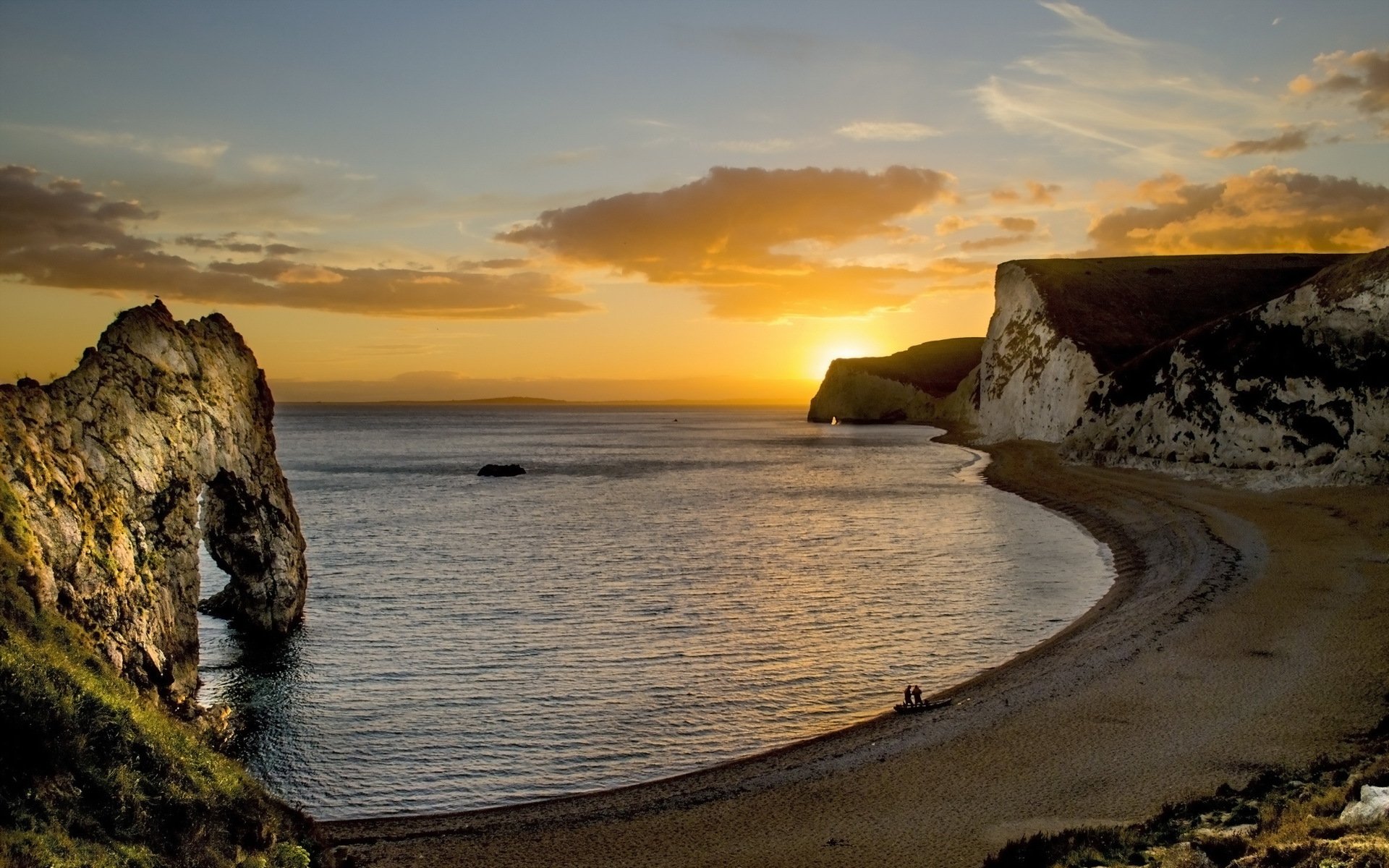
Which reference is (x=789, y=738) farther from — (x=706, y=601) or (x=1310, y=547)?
(x=1310, y=547)

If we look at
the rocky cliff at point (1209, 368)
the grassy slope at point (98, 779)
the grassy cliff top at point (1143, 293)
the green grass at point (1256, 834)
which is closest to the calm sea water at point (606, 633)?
the grassy slope at point (98, 779)

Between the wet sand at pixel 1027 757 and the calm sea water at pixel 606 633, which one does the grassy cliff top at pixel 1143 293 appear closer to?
the calm sea water at pixel 606 633

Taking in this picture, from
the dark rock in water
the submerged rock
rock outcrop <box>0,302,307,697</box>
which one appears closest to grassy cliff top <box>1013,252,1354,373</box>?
the dark rock in water

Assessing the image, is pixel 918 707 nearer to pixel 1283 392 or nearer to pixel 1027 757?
pixel 1027 757

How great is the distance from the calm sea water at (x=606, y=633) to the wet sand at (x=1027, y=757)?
137 cm

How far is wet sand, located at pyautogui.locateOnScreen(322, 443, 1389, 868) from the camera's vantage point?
13609mm

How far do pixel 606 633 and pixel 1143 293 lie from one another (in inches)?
3597

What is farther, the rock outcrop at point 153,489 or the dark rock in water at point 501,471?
the dark rock in water at point 501,471

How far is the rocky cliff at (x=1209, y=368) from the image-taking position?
4422 centimetres

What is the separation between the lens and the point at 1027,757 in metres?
16.1

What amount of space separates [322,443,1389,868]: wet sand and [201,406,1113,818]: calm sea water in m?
1.37

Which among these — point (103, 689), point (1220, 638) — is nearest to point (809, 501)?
point (1220, 638)

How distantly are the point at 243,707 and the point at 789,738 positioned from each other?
12.6 m

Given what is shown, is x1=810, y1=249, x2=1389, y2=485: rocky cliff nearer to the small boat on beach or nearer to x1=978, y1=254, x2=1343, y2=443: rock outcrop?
x1=978, y1=254, x2=1343, y2=443: rock outcrop
